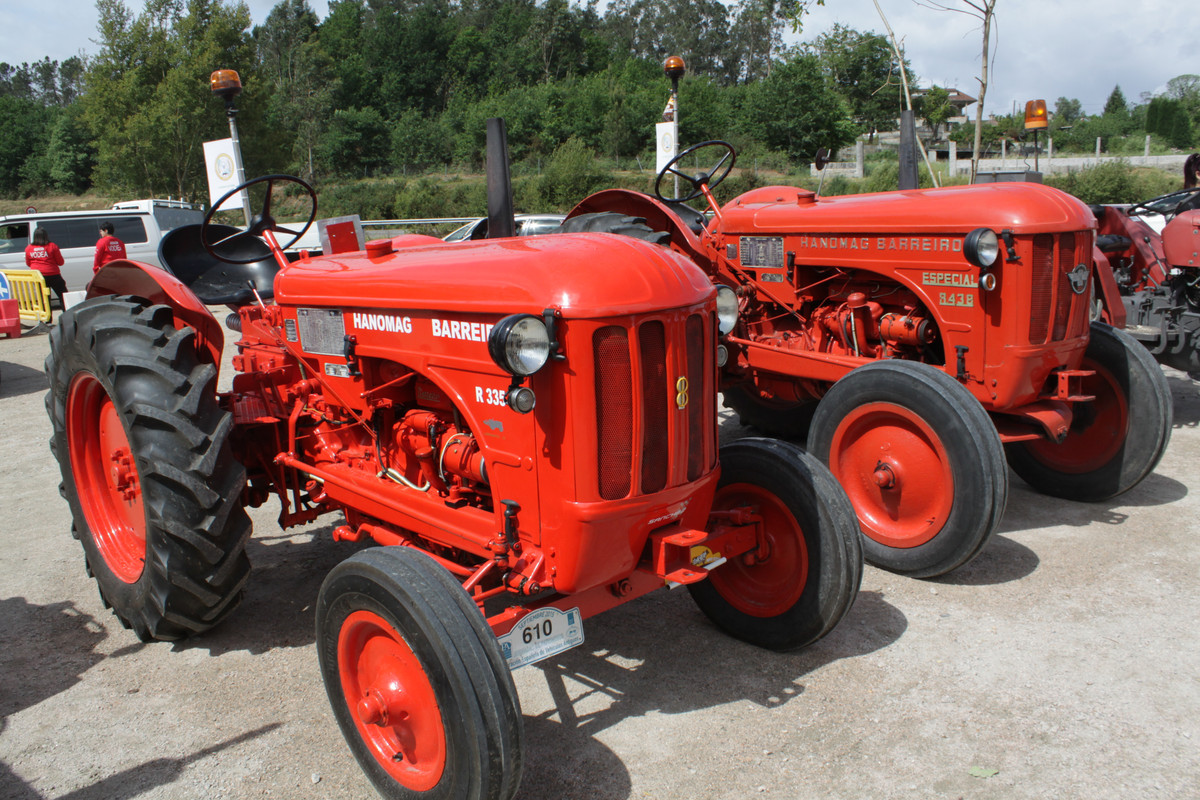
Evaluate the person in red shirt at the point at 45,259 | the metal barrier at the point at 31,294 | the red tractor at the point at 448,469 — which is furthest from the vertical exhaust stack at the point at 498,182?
the metal barrier at the point at 31,294

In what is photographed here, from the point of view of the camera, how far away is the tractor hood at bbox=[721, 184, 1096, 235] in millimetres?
4160

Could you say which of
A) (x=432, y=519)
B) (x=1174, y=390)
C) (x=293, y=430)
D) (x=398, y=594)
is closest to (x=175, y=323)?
(x=293, y=430)

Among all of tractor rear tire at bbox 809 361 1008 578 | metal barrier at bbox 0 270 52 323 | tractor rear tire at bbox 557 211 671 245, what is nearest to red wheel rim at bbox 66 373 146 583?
tractor rear tire at bbox 557 211 671 245

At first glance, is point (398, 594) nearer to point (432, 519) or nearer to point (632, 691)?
point (432, 519)

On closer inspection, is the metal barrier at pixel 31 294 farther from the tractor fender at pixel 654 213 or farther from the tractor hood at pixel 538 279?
the tractor hood at pixel 538 279

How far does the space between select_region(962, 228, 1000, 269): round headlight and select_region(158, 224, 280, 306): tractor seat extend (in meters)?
3.42

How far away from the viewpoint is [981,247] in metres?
4.07

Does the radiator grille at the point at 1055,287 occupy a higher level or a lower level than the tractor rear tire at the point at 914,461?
higher

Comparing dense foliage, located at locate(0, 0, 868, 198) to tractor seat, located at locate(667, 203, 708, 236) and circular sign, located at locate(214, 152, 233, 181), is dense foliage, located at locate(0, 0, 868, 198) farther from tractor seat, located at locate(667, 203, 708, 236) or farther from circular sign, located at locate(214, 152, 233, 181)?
circular sign, located at locate(214, 152, 233, 181)

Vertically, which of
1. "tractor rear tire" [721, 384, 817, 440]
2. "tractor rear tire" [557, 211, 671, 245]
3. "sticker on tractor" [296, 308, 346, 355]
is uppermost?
"tractor rear tire" [557, 211, 671, 245]

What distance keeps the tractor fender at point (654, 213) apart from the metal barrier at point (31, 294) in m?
9.86

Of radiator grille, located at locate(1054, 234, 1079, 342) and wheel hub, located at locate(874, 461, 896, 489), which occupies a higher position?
radiator grille, located at locate(1054, 234, 1079, 342)

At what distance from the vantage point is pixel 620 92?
1823 inches

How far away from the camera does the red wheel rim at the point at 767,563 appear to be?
3146mm
